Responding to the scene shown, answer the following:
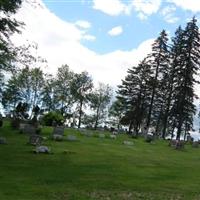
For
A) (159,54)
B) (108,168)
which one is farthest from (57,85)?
(108,168)

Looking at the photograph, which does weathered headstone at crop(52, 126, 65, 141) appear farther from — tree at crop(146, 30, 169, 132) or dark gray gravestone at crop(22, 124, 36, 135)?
tree at crop(146, 30, 169, 132)

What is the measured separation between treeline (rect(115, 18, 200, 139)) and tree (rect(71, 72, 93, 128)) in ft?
41.8

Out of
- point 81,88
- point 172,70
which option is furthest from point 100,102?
point 172,70

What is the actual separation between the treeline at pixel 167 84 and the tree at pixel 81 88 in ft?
41.8

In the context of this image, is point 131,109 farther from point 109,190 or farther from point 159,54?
point 109,190

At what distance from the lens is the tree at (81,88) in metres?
82.4

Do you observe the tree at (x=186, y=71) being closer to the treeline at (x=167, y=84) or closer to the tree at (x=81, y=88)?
the treeline at (x=167, y=84)

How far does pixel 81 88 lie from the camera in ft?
274

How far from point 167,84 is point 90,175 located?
42.5m

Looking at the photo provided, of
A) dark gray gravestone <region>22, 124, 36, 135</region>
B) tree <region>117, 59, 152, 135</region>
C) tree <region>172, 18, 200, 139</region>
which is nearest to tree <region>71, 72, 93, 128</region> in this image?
tree <region>117, 59, 152, 135</region>

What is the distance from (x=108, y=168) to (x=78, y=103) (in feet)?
212

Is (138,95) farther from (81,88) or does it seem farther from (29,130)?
(29,130)

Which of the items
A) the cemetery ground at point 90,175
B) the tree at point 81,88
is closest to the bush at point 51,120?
the cemetery ground at point 90,175

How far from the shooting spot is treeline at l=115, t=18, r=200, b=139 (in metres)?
54.9
